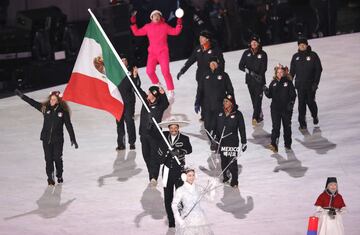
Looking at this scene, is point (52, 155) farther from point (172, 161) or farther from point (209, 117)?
point (172, 161)

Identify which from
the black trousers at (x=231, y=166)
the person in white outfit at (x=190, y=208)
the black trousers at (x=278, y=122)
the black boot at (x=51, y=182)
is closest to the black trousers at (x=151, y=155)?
the black trousers at (x=231, y=166)

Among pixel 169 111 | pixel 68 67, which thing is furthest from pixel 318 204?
pixel 68 67

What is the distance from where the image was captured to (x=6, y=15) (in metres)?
29.4

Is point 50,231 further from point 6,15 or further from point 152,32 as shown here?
point 6,15

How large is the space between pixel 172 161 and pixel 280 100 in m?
4.20

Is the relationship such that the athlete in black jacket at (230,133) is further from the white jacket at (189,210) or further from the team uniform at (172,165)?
the white jacket at (189,210)

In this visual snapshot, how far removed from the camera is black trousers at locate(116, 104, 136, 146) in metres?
22.0

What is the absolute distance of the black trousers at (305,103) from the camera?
903 inches

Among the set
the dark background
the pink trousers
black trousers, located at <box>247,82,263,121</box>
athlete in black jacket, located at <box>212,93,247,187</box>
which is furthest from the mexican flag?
the dark background

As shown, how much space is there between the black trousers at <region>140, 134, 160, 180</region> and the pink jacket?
4.43 m

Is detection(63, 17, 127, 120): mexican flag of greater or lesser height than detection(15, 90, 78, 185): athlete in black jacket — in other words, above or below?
above

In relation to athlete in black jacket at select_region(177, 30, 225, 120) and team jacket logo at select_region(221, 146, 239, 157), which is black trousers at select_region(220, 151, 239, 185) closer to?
team jacket logo at select_region(221, 146, 239, 157)

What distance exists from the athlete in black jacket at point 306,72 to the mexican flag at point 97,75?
508 centimetres

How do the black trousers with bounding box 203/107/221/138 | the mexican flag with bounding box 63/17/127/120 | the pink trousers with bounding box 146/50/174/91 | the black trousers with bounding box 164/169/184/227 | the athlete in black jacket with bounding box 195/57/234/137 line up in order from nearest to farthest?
the black trousers with bounding box 164/169/184/227
the mexican flag with bounding box 63/17/127/120
the athlete in black jacket with bounding box 195/57/234/137
the black trousers with bounding box 203/107/221/138
the pink trousers with bounding box 146/50/174/91
